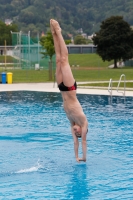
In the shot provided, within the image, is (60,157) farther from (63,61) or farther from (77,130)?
(63,61)

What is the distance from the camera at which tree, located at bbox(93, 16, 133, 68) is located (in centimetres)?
8050

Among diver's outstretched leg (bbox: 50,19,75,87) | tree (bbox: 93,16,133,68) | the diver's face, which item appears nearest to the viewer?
diver's outstretched leg (bbox: 50,19,75,87)

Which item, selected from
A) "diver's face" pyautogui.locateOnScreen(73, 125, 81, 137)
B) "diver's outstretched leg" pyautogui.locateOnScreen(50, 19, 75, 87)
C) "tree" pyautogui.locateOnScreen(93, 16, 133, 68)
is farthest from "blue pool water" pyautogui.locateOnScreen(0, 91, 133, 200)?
"tree" pyautogui.locateOnScreen(93, 16, 133, 68)

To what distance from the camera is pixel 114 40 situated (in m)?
83.1

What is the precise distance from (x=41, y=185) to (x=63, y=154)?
8.71 ft

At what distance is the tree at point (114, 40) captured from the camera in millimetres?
80500

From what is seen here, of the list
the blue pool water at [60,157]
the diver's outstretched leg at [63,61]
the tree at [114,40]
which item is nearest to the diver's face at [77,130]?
the blue pool water at [60,157]

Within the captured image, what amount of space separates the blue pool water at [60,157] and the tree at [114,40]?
195ft

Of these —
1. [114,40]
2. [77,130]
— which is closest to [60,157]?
[77,130]

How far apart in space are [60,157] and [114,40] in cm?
7205

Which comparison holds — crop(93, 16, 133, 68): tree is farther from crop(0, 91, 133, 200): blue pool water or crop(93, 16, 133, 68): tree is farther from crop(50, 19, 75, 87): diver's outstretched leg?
crop(50, 19, 75, 87): diver's outstretched leg

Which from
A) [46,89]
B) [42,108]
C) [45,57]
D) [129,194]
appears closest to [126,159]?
[129,194]

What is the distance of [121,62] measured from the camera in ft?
290

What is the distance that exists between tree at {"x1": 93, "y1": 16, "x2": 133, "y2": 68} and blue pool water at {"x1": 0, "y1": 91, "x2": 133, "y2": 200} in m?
59.3
